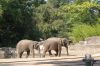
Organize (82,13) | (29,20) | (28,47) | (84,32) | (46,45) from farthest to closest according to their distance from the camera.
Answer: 1. (82,13)
2. (29,20)
3. (84,32)
4. (46,45)
5. (28,47)

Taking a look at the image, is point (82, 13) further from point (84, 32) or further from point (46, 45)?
point (46, 45)

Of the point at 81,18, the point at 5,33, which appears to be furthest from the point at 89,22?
the point at 5,33

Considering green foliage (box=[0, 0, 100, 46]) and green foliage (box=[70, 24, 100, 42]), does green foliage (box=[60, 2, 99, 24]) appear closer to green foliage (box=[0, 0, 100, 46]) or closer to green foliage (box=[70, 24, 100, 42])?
green foliage (box=[0, 0, 100, 46])

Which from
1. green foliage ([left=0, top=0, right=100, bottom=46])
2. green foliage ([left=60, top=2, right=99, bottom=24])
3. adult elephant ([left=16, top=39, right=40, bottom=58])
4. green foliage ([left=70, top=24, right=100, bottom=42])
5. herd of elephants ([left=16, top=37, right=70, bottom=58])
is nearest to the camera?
adult elephant ([left=16, top=39, right=40, bottom=58])

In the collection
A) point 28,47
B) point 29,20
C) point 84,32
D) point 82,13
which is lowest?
point 84,32

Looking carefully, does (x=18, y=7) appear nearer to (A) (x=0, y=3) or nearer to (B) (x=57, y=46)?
(A) (x=0, y=3)

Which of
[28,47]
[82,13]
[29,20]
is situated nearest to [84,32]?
[29,20]

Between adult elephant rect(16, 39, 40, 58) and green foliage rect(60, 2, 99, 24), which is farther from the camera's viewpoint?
green foliage rect(60, 2, 99, 24)

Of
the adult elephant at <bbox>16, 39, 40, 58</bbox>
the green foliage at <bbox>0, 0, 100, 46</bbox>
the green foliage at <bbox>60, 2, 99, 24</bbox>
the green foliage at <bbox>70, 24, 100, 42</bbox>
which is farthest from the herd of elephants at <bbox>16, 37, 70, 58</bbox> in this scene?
the green foliage at <bbox>60, 2, 99, 24</bbox>

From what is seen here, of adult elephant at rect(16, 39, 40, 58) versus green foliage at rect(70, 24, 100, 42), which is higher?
adult elephant at rect(16, 39, 40, 58)

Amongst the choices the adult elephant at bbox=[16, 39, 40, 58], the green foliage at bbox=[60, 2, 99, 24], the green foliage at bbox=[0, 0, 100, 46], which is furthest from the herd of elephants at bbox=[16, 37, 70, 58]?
the green foliage at bbox=[60, 2, 99, 24]

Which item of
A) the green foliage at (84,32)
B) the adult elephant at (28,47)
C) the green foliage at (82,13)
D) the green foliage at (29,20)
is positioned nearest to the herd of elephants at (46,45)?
the adult elephant at (28,47)

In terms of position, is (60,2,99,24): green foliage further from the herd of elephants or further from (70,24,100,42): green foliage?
the herd of elephants

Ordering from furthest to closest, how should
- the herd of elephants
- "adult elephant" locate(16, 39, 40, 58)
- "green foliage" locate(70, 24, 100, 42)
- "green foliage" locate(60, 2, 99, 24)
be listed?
1. "green foliage" locate(60, 2, 99, 24)
2. "green foliage" locate(70, 24, 100, 42)
3. the herd of elephants
4. "adult elephant" locate(16, 39, 40, 58)
